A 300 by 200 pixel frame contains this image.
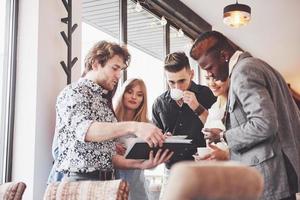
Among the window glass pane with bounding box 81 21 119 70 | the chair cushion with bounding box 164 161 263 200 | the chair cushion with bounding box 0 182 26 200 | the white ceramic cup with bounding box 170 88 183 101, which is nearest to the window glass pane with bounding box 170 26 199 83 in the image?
the window glass pane with bounding box 81 21 119 70

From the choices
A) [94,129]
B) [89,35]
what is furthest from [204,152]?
[89,35]

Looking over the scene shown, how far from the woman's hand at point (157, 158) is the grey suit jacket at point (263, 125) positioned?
44 cm

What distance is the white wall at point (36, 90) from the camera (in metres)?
2.47

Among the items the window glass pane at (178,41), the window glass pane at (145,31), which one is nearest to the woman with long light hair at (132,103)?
the window glass pane at (145,31)

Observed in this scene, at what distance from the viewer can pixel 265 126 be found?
5.19 ft

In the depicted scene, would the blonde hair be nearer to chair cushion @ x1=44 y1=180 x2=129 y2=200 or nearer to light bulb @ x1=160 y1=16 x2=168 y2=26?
chair cushion @ x1=44 y1=180 x2=129 y2=200

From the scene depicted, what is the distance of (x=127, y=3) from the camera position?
4.22 meters

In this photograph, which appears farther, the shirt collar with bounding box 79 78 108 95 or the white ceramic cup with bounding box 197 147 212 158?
the shirt collar with bounding box 79 78 108 95

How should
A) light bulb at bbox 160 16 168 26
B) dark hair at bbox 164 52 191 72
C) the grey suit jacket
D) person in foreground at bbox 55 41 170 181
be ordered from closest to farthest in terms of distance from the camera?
the grey suit jacket
person in foreground at bbox 55 41 170 181
dark hair at bbox 164 52 191 72
light bulb at bbox 160 16 168 26

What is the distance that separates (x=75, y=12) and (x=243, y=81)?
1.66 metres

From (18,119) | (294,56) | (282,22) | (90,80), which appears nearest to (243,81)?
(90,80)

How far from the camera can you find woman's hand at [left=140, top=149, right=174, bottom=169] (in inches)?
81.7

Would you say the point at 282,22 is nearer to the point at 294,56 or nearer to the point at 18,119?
the point at 294,56

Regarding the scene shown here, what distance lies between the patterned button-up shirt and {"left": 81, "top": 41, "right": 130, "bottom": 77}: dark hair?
16 centimetres
